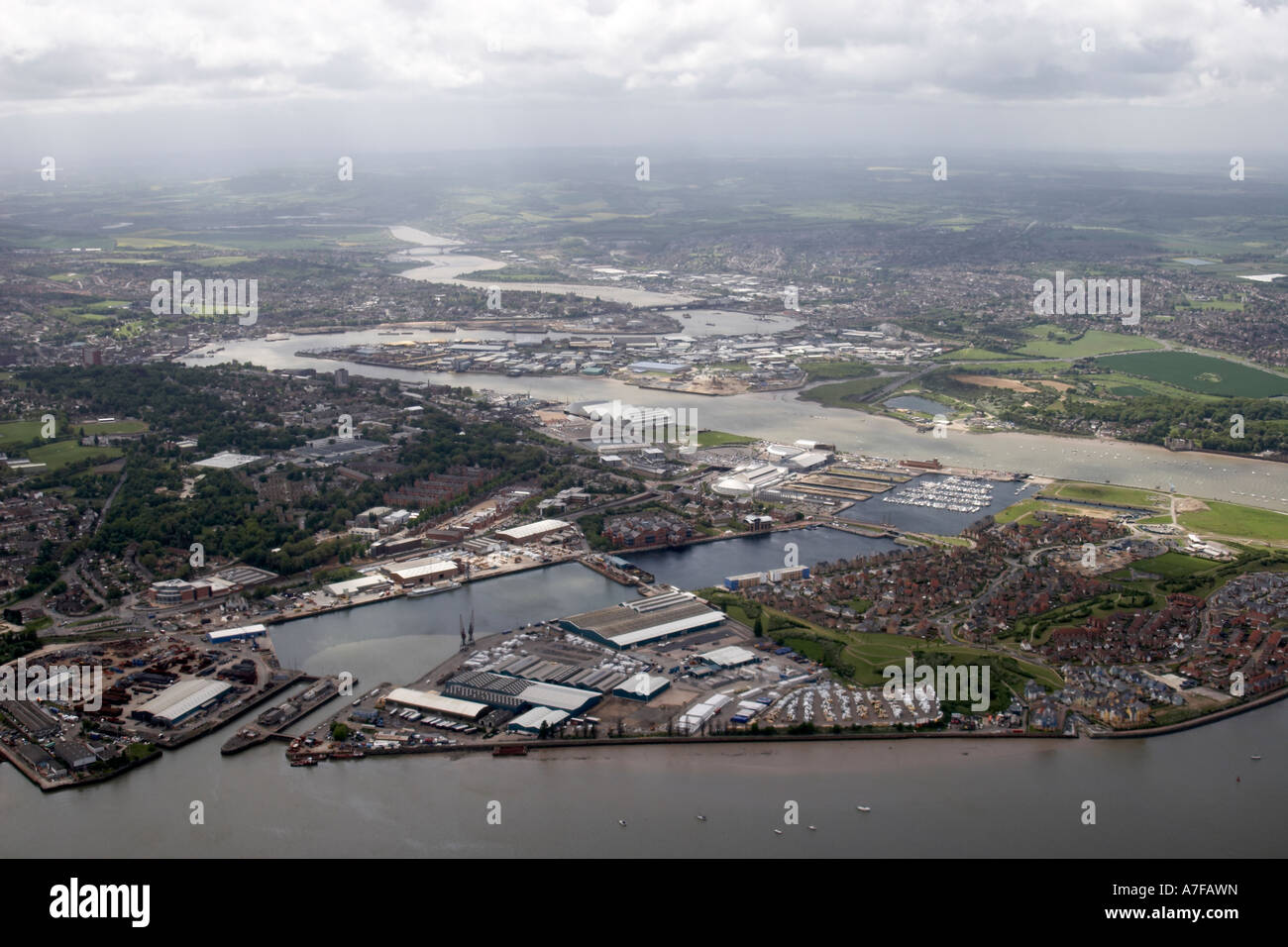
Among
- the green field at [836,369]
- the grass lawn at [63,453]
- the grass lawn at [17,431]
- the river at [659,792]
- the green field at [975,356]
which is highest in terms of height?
the green field at [975,356]

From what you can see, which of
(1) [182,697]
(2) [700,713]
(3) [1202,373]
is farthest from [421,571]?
(3) [1202,373]

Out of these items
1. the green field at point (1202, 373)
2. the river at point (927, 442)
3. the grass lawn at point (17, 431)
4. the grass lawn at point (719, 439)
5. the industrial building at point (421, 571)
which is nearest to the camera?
the industrial building at point (421, 571)

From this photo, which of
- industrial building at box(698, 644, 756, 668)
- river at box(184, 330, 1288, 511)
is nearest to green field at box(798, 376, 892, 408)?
river at box(184, 330, 1288, 511)

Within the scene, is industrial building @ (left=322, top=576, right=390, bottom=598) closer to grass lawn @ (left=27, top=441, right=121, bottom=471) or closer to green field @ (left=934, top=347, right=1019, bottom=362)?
grass lawn @ (left=27, top=441, right=121, bottom=471)

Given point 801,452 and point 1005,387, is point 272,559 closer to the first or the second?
point 801,452

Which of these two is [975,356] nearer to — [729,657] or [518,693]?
[729,657]

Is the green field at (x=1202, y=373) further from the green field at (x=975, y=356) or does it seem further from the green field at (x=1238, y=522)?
the green field at (x=1238, y=522)

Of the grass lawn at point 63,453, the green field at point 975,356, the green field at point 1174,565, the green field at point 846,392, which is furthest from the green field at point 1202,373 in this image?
the grass lawn at point 63,453
